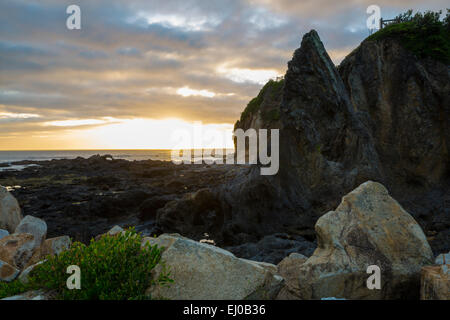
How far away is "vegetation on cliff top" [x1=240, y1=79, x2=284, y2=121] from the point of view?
165 feet

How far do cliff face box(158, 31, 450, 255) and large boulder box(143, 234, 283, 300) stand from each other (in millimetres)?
10524

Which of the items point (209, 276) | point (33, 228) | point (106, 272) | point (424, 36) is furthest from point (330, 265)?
point (424, 36)

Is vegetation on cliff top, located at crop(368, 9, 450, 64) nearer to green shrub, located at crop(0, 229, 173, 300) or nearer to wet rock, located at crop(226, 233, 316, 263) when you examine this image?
wet rock, located at crop(226, 233, 316, 263)

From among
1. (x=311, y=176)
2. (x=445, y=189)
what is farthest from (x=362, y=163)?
(x=445, y=189)

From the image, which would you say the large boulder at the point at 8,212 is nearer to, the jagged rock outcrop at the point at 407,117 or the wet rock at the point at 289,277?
the wet rock at the point at 289,277

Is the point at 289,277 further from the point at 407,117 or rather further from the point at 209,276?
the point at 407,117

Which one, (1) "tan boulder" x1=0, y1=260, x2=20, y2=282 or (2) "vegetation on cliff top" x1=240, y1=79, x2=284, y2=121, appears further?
(2) "vegetation on cliff top" x1=240, y1=79, x2=284, y2=121

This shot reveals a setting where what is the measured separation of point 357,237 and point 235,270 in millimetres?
3220

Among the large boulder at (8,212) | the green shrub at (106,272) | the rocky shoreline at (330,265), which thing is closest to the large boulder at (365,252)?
the rocky shoreline at (330,265)

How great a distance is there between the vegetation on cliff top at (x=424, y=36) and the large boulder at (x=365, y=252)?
18458 mm

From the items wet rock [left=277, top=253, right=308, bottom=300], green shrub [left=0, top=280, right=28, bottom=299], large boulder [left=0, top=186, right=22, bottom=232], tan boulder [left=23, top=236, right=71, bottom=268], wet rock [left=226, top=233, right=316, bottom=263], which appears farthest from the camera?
large boulder [left=0, top=186, right=22, bottom=232]

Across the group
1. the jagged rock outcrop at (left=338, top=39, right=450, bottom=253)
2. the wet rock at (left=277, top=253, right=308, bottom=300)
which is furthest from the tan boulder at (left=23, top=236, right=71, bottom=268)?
the jagged rock outcrop at (left=338, top=39, right=450, bottom=253)

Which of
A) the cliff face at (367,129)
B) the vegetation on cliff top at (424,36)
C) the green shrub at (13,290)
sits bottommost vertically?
the green shrub at (13,290)

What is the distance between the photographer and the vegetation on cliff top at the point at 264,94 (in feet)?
165
